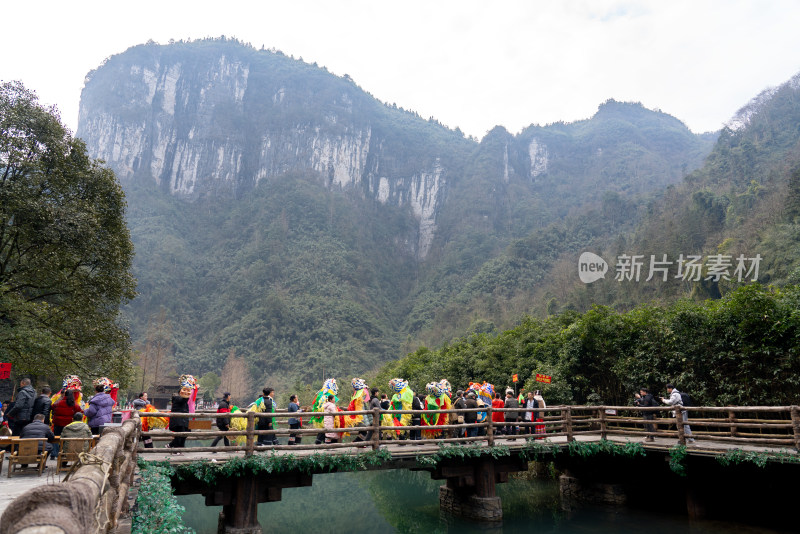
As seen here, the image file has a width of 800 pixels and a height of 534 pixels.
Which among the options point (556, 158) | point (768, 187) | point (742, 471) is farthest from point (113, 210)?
point (556, 158)

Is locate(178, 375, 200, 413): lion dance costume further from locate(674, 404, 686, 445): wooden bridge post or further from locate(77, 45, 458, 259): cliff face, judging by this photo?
locate(77, 45, 458, 259): cliff face

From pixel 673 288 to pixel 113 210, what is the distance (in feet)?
121

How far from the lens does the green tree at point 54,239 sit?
14.4m

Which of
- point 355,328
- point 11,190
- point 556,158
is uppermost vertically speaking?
point 556,158

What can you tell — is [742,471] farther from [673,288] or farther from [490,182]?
[490,182]

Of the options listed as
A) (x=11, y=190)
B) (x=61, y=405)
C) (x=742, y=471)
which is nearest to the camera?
(x=61, y=405)

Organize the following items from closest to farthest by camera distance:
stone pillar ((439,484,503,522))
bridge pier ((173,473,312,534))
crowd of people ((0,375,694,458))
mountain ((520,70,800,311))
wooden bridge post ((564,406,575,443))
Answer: crowd of people ((0,375,694,458)) < bridge pier ((173,473,312,534)) < stone pillar ((439,484,503,522)) < wooden bridge post ((564,406,575,443)) < mountain ((520,70,800,311))

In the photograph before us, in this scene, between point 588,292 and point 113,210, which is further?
point 588,292

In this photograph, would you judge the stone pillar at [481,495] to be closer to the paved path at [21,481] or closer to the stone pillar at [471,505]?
the stone pillar at [471,505]

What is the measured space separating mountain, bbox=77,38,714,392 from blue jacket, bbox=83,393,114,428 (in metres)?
71.6

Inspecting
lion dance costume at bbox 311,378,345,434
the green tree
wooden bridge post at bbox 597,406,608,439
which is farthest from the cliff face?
lion dance costume at bbox 311,378,345,434

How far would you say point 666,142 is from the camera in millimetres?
146500

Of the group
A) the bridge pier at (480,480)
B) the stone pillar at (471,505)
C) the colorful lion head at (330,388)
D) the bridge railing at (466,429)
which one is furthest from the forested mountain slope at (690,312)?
the colorful lion head at (330,388)

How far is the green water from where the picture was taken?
1184cm
